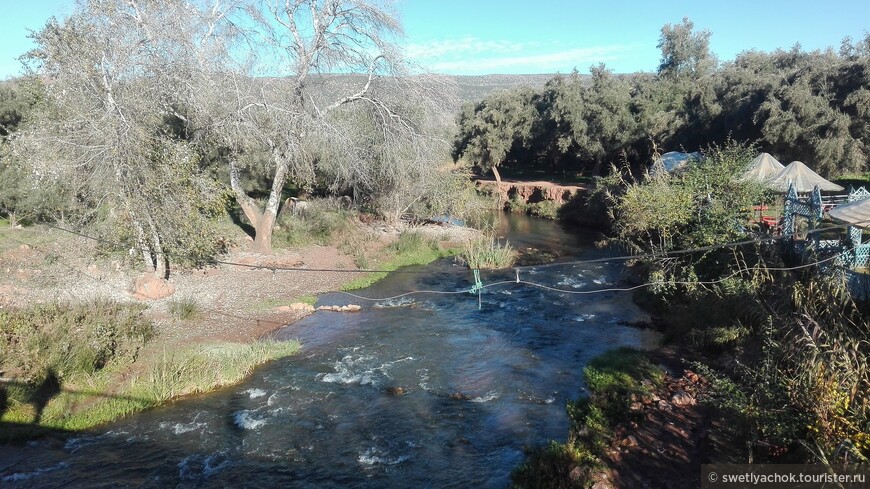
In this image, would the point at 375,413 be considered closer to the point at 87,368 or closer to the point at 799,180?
the point at 87,368

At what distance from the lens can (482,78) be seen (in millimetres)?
118562

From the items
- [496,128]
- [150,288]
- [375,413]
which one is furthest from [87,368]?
[496,128]

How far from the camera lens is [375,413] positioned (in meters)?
9.95

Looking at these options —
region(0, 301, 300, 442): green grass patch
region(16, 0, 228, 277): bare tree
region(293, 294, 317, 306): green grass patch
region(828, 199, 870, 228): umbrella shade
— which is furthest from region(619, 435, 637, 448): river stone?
region(16, 0, 228, 277): bare tree

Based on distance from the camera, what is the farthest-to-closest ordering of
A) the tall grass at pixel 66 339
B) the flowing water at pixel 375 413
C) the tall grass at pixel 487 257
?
1. the tall grass at pixel 487 257
2. the tall grass at pixel 66 339
3. the flowing water at pixel 375 413

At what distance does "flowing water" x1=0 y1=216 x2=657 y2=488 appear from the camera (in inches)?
322

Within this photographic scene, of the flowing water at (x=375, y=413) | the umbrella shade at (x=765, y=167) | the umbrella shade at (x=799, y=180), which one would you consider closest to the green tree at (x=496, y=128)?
the umbrella shade at (x=765, y=167)

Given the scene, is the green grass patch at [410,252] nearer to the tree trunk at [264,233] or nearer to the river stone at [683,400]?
the tree trunk at [264,233]

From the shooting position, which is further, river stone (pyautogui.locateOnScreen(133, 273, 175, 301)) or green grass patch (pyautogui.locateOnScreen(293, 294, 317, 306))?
green grass patch (pyautogui.locateOnScreen(293, 294, 317, 306))

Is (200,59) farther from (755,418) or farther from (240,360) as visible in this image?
(755,418)

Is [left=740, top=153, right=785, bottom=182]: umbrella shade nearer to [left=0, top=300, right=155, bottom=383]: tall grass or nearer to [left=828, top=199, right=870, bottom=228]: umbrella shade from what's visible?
[left=828, top=199, right=870, bottom=228]: umbrella shade

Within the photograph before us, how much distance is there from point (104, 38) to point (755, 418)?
57.7ft

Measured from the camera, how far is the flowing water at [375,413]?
819 cm

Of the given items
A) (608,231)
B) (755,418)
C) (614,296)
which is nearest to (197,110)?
(614,296)
